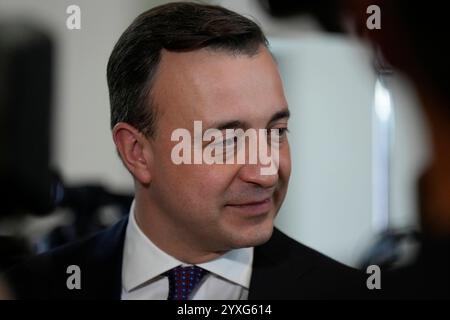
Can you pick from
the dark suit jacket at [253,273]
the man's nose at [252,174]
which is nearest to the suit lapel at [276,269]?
the dark suit jacket at [253,273]

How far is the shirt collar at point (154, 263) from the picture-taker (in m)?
0.93

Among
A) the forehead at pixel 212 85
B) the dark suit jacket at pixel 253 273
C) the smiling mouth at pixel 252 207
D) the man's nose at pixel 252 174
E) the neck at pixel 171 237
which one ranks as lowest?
the dark suit jacket at pixel 253 273

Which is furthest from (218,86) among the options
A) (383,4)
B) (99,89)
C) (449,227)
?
(449,227)

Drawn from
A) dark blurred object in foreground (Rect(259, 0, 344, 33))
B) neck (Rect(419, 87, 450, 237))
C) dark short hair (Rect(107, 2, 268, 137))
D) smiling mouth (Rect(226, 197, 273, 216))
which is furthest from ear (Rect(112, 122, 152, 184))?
neck (Rect(419, 87, 450, 237))

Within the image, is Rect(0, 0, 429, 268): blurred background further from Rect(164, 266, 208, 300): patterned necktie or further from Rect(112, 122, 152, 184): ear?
Rect(164, 266, 208, 300): patterned necktie

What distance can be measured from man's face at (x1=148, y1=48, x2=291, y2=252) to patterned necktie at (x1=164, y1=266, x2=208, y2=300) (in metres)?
0.04

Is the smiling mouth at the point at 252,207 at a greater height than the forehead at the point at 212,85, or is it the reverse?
the forehead at the point at 212,85

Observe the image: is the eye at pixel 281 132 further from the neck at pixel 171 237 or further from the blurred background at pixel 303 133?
the neck at pixel 171 237

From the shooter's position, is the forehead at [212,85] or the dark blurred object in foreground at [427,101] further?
the dark blurred object in foreground at [427,101]

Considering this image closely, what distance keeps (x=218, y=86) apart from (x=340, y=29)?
0.25 meters

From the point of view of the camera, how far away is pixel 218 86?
2.83ft

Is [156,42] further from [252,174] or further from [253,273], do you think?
[253,273]

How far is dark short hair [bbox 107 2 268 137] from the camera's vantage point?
33.8 inches

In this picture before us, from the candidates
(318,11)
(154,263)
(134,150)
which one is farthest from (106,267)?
(318,11)
